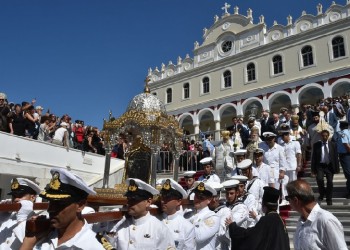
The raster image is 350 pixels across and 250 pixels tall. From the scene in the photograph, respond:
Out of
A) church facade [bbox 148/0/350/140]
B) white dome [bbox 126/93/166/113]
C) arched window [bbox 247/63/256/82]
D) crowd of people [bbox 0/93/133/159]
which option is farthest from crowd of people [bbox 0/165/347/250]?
arched window [bbox 247/63/256/82]

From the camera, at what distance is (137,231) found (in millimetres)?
3285

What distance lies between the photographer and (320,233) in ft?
9.87

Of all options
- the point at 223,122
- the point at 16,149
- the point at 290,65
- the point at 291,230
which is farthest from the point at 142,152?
the point at 223,122

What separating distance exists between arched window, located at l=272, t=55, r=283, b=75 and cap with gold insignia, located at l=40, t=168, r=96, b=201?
A: 29632mm

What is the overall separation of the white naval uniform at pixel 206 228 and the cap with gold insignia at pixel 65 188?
2437mm

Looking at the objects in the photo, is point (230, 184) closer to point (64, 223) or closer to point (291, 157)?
point (64, 223)

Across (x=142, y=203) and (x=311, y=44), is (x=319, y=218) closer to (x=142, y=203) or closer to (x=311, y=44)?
(x=142, y=203)

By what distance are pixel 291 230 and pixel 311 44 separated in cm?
2497

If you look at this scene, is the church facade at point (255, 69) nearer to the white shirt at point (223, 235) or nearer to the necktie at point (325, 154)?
the necktie at point (325, 154)

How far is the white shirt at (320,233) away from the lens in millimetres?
2893

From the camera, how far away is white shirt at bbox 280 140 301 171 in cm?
834

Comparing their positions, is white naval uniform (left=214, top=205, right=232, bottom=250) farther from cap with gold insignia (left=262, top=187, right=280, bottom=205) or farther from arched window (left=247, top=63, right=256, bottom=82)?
arched window (left=247, top=63, right=256, bottom=82)

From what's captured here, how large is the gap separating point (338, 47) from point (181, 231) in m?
27.5

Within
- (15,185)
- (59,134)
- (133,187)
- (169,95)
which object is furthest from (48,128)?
(169,95)
